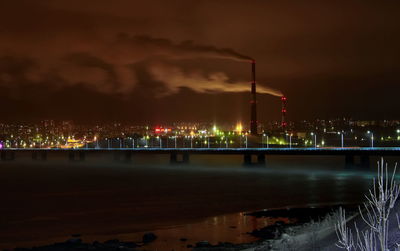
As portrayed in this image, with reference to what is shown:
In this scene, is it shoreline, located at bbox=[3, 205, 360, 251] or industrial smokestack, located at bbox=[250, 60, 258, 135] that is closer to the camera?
shoreline, located at bbox=[3, 205, 360, 251]

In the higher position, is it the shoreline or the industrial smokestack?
the industrial smokestack

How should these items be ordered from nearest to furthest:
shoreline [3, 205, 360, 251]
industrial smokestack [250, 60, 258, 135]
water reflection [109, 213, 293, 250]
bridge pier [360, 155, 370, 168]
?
shoreline [3, 205, 360, 251]
water reflection [109, 213, 293, 250]
bridge pier [360, 155, 370, 168]
industrial smokestack [250, 60, 258, 135]

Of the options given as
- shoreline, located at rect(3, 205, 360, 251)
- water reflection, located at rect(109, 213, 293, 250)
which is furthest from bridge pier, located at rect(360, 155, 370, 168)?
shoreline, located at rect(3, 205, 360, 251)

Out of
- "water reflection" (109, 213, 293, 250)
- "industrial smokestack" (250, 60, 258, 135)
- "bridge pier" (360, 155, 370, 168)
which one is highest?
"industrial smokestack" (250, 60, 258, 135)

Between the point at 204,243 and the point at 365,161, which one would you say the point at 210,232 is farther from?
the point at 365,161

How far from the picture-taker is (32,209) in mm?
47875

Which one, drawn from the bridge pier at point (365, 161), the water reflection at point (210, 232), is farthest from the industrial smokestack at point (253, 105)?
the water reflection at point (210, 232)

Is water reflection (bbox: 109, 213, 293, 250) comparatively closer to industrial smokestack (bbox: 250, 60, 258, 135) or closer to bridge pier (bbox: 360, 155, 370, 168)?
bridge pier (bbox: 360, 155, 370, 168)

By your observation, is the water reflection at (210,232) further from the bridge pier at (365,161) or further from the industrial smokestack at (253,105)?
the industrial smokestack at (253,105)

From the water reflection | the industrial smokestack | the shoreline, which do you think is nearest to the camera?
the shoreline

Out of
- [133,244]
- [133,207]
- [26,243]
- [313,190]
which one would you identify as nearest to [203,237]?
[133,244]

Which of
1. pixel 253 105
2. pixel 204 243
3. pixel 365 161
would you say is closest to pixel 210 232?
pixel 204 243

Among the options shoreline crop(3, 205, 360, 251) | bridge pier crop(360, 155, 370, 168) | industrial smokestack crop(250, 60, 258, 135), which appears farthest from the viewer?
industrial smokestack crop(250, 60, 258, 135)

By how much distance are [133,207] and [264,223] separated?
16.0 meters
